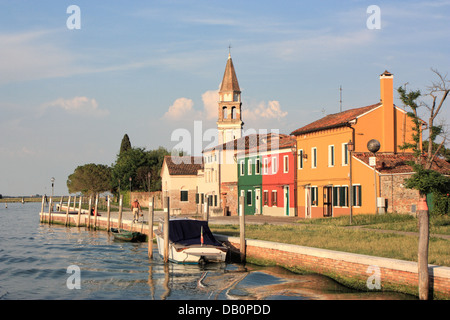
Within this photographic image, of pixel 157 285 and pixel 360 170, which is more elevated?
pixel 360 170

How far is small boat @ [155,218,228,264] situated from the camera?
70.7 feet

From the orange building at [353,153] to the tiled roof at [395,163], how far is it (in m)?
0.13

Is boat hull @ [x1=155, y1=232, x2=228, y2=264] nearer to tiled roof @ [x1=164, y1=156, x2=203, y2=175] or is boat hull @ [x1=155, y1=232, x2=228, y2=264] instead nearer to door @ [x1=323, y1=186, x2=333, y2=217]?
door @ [x1=323, y1=186, x2=333, y2=217]

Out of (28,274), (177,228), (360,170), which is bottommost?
(28,274)

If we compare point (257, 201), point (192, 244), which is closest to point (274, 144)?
point (257, 201)

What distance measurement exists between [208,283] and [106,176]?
301 feet

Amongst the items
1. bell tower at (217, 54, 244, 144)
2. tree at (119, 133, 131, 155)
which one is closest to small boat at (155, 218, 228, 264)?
bell tower at (217, 54, 244, 144)

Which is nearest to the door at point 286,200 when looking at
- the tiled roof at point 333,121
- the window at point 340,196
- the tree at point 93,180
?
the tiled roof at point 333,121

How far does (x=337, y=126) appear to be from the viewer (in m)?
37.2

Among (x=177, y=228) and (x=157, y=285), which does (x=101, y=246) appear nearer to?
(x=177, y=228)

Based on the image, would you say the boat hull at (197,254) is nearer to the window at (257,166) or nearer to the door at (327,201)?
the door at (327,201)

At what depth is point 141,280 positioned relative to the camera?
20.2 metres

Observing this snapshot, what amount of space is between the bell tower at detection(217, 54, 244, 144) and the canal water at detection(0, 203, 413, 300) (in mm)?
43895
